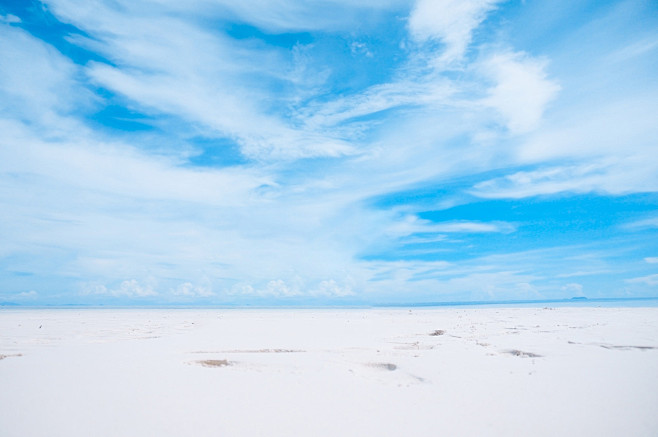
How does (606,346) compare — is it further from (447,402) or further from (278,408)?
(278,408)

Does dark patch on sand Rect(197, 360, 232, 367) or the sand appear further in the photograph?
dark patch on sand Rect(197, 360, 232, 367)

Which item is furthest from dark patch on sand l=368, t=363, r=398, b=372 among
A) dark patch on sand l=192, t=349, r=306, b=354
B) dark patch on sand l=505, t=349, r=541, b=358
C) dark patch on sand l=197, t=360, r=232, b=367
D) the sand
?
dark patch on sand l=505, t=349, r=541, b=358

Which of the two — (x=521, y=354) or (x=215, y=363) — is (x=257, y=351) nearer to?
(x=215, y=363)

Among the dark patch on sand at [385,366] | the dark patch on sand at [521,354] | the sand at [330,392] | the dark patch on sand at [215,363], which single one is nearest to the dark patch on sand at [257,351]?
the sand at [330,392]

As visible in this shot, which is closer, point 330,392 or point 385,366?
point 330,392

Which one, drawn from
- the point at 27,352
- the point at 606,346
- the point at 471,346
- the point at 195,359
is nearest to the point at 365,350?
the point at 471,346

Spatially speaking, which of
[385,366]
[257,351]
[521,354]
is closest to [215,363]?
[257,351]

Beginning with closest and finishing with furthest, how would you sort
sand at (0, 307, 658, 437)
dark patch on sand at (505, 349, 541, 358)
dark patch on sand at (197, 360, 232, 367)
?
sand at (0, 307, 658, 437) < dark patch on sand at (197, 360, 232, 367) < dark patch on sand at (505, 349, 541, 358)

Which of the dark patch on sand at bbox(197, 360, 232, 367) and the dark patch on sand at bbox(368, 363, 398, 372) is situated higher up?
the dark patch on sand at bbox(197, 360, 232, 367)

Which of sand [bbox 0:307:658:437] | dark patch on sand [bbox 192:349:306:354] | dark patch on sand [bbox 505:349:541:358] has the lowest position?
sand [bbox 0:307:658:437]

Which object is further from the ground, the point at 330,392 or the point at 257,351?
the point at 257,351

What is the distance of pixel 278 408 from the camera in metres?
5.27

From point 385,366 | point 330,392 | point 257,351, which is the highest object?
point 257,351

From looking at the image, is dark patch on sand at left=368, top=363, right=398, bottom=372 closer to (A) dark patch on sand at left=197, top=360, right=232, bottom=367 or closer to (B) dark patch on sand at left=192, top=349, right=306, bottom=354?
(B) dark patch on sand at left=192, top=349, right=306, bottom=354
